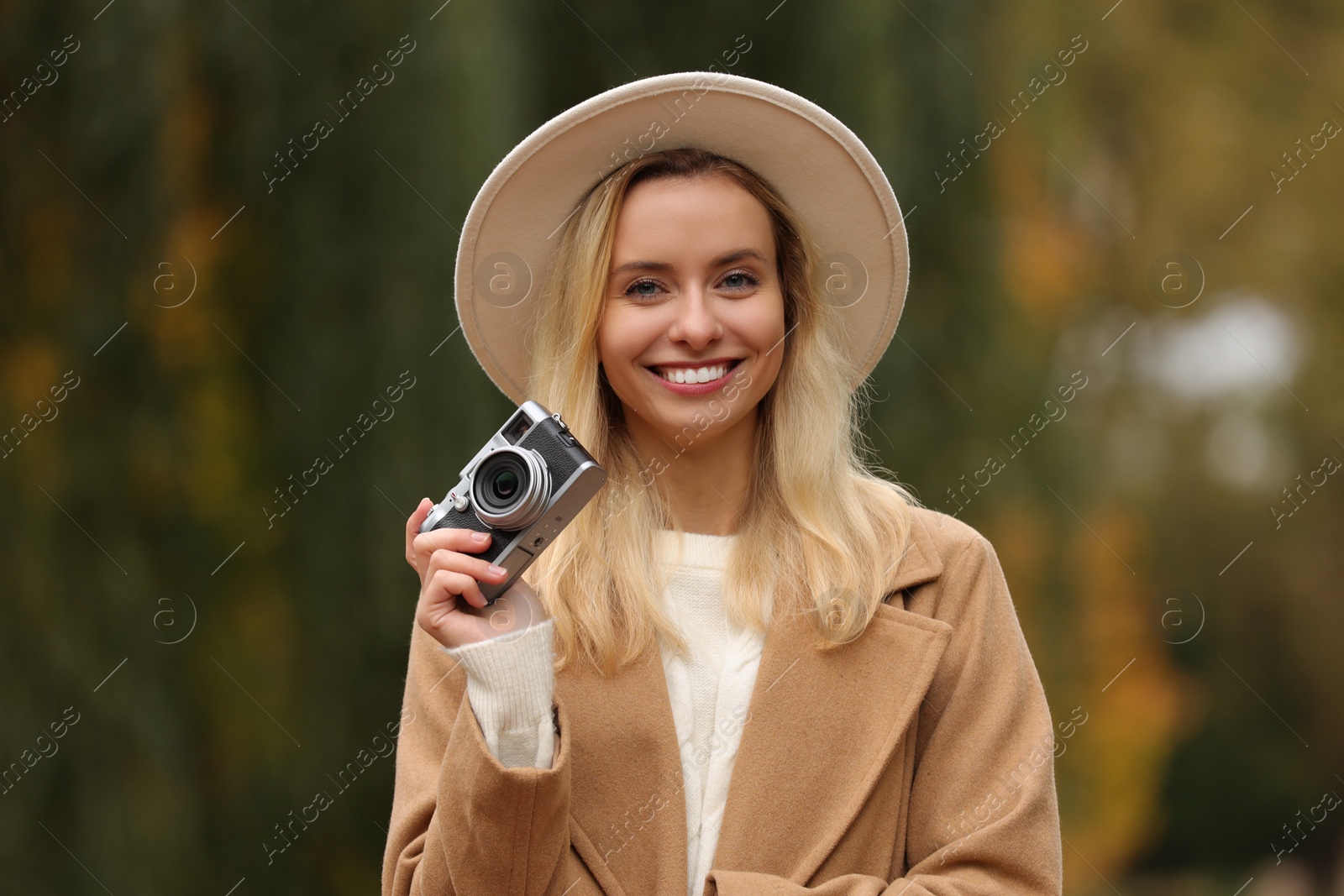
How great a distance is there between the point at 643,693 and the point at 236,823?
7.97 ft

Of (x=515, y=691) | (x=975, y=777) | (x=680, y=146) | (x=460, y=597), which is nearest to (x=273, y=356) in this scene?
(x=680, y=146)

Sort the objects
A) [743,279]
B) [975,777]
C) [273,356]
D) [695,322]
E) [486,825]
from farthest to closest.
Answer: [273,356], [743,279], [695,322], [975,777], [486,825]

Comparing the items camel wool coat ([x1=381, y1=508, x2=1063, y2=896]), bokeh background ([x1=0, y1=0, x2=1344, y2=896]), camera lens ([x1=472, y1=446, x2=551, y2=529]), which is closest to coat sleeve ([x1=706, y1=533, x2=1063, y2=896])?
camel wool coat ([x1=381, y1=508, x2=1063, y2=896])

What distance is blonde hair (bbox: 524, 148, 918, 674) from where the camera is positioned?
2.31 meters

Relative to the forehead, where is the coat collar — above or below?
below

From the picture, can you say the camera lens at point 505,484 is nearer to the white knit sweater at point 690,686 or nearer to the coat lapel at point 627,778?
the white knit sweater at point 690,686

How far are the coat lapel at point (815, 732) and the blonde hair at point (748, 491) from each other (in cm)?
4

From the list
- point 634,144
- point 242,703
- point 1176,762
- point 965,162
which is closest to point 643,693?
point 634,144

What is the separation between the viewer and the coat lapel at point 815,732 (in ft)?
7.10

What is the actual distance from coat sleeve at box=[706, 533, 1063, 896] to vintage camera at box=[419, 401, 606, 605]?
1.82 ft

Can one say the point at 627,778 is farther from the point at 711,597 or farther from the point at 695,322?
the point at 695,322

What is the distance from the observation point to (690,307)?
2.28 m

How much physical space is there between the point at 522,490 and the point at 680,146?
0.75 meters

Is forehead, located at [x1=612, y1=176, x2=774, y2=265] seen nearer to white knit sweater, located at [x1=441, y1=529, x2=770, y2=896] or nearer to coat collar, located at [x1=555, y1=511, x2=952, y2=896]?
white knit sweater, located at [x1=441, y1=529, x2=770, y2=896]
